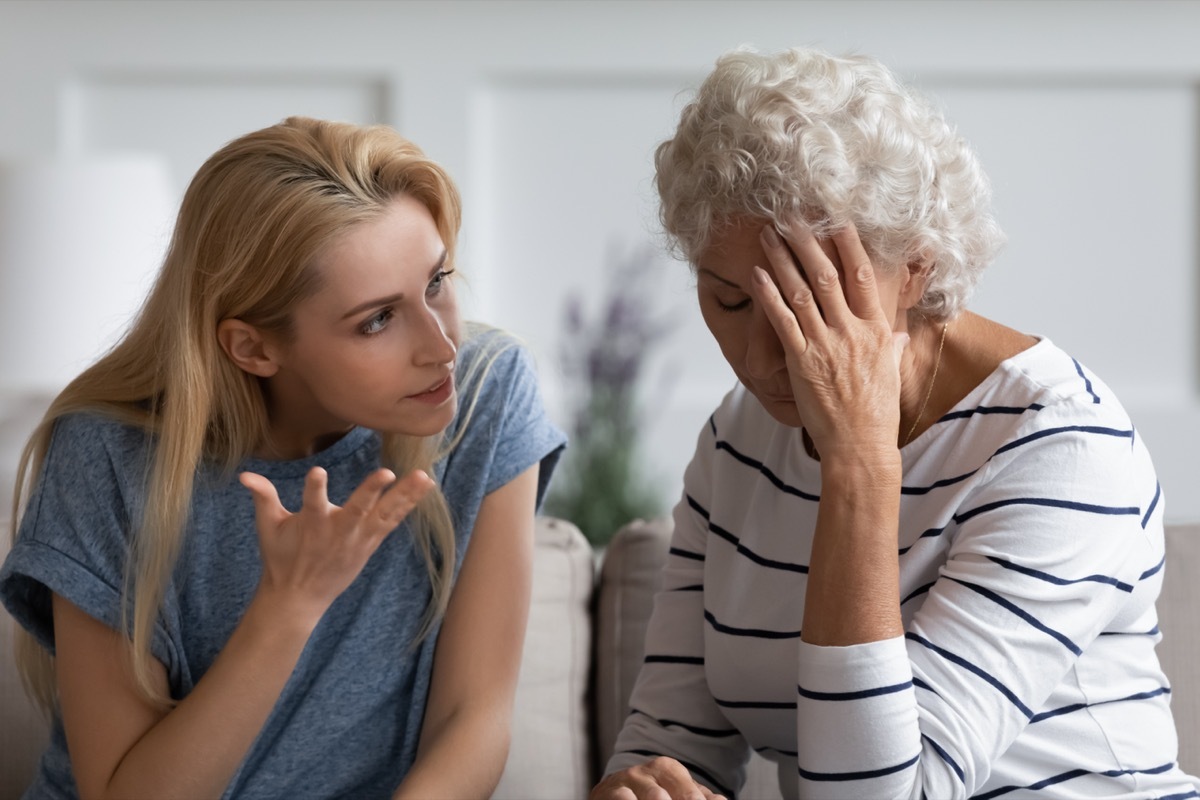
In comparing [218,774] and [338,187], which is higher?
[338,187]

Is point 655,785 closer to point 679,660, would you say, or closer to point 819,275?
point 679,660

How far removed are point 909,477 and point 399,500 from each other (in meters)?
0.50

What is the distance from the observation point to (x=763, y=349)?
122 cm

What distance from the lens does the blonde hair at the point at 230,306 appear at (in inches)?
52.4

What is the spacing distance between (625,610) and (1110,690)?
0.71 m

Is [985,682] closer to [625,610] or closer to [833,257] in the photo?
[833,257]

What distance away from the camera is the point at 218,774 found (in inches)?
51.5

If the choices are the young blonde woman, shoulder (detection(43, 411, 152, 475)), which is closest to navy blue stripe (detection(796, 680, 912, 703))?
the young blonde woman

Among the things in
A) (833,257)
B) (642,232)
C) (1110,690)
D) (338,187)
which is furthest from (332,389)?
(642,232)

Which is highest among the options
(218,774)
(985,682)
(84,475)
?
(84,475)

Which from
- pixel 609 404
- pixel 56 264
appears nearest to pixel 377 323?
pixel 56 264

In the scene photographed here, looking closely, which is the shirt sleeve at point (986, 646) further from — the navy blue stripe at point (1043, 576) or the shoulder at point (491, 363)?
the shoulder at point (491, 363)

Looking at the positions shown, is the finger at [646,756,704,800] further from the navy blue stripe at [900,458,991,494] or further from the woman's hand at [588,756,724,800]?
the navy blue stripe at [900,458,991,494]

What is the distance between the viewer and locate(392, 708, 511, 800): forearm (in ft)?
4.41
